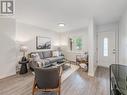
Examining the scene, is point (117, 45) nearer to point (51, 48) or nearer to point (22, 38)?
point (51, 48)

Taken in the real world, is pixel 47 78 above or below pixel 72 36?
below

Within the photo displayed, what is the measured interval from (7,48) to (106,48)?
4.76 meters

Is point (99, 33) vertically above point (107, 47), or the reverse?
point (99, 33)

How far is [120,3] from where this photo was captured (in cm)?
254

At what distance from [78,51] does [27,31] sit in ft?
11.8

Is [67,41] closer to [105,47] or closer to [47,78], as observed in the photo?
[105,47]

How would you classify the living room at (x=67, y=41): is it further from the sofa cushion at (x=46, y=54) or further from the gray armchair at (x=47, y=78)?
the gray armchair at (x=47, y=78)

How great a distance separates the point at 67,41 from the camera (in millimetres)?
7355

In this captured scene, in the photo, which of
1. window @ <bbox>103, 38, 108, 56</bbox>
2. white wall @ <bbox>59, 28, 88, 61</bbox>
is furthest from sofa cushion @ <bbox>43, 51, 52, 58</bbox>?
window @ <bbox>103, 38, 108, 56</bbox>

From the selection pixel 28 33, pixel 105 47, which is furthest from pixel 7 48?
pixel 105 47

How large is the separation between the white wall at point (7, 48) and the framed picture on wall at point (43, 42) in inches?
70.4

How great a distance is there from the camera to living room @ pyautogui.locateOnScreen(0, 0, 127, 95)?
2.71 meters

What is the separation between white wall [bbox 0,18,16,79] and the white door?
14.4ft

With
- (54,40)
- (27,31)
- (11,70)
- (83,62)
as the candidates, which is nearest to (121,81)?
(83,62)
